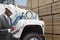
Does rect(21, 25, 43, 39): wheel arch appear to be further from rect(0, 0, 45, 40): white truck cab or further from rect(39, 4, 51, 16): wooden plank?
rect(39, 4, 51, 16): wooden plank

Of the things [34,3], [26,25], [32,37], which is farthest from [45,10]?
[32,37]

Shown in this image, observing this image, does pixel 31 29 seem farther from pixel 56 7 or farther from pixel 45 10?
pixel 45 10

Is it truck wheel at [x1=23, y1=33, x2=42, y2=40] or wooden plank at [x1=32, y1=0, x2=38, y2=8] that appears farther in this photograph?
wooden plank at [x1=32, y1=0, x2=38, y2=8]

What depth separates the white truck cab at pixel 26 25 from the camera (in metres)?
7.00

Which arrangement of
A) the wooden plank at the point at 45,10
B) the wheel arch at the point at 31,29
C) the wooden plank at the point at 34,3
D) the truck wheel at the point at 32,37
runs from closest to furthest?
the truck wheel at the point at 32,37 < the wheel arch at the point at 31,29 < the wooden plank at the point at 45,10 < the wooden plank at the point at 34,3

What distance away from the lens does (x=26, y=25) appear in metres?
7.10

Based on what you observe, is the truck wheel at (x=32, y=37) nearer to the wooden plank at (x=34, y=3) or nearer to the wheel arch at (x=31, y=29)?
the wheel arch at (x=31, y=29)

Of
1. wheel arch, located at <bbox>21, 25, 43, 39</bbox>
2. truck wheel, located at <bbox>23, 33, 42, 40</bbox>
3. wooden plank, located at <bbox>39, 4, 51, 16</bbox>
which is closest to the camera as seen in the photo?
truck wheel, located at <bbox>23, 33, 42, 40</bbox>

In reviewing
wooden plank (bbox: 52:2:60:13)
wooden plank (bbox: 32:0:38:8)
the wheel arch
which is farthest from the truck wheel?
wooden plank (bbox: 32:0:38:8)

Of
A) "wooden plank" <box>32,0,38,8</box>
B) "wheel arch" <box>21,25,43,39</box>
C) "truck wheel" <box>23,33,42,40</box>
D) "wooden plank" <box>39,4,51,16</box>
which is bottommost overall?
"truck wheel" <box>23,33,42,40</box>

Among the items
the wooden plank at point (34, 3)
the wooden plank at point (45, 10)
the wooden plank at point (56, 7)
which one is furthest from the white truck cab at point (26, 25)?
the wooden plank at point (34, 3)

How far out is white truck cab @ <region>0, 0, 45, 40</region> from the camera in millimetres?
7004

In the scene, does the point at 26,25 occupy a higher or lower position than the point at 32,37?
higher

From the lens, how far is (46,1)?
8.30m
